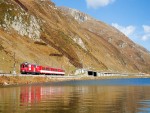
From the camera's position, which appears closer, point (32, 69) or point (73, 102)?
point (73, 102)

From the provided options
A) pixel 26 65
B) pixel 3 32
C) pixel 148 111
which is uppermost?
pixel 3 32

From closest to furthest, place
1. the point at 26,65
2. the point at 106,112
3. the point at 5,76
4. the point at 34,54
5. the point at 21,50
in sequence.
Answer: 1. the point at 106,112
2. the point at 5,76
3. the point at 26,65
4. the point at 21,50
5. the point at 34,54

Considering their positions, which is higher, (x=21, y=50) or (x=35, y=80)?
(x=21, y=50)

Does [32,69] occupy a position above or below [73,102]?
above

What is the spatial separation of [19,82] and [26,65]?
61.5 feet

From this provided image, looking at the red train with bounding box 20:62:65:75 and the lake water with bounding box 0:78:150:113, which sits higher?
the red train with bounding box 20:62:65:75

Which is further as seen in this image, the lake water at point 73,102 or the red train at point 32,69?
the red train at point 32,69

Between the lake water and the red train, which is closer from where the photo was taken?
the lake water

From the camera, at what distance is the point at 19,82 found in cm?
12444

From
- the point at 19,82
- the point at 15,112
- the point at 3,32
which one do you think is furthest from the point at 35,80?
the point at 15,112

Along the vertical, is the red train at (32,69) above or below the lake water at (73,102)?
above

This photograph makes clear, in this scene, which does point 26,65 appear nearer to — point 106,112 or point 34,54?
point 34,54

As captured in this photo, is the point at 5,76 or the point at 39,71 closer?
the point at 5,76

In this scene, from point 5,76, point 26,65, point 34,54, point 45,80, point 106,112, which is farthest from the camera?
point 34,54
